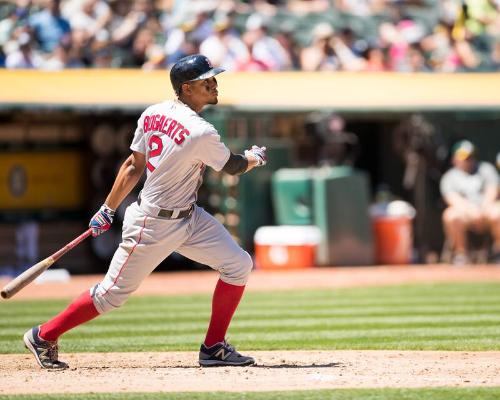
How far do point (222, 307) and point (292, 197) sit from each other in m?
9.09

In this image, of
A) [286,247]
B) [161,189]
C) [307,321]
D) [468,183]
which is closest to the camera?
[161,189]

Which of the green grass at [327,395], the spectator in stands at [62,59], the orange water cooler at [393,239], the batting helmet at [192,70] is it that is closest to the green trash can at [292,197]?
the orange water cooler at [393,239]

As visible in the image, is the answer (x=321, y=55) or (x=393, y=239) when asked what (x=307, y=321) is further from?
(x=321, y=55)

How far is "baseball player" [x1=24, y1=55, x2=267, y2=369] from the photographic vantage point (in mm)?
6824

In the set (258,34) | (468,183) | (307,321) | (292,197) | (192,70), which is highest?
(258,34)

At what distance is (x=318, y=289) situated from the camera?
13344 millimetres

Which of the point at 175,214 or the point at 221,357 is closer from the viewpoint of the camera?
the point at 175,214

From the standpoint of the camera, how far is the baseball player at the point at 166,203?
6824 millimetres

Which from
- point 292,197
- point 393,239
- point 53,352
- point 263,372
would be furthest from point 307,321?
point 393,239

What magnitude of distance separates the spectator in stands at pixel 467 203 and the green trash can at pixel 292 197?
194 cm

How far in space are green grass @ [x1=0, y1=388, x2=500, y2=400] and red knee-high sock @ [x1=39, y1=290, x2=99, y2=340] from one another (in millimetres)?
1027

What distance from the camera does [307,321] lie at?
9.98 metres

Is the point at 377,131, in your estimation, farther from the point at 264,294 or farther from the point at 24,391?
the point at 24,391

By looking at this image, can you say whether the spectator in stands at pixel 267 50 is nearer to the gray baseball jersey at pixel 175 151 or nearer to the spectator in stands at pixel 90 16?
the spectator in stands at pixel 90 16
